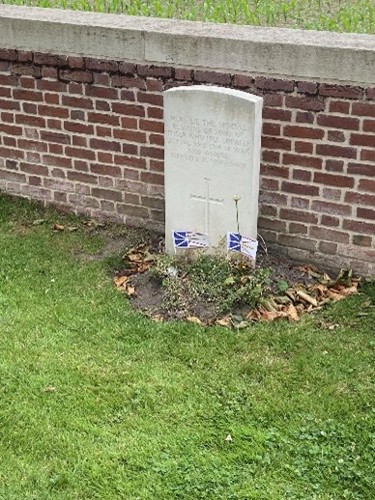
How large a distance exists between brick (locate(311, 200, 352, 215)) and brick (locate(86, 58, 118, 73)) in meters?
1.56

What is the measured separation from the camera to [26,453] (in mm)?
3311

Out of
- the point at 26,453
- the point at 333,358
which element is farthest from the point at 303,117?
the point at 26,453

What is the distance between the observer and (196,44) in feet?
14.6

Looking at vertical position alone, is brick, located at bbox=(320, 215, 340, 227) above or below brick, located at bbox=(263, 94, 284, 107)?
below

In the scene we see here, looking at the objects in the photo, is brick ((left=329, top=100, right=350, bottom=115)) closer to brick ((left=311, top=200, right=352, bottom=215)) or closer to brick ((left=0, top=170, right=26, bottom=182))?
brick ((left=311, top=200, right=352, bottom=215))

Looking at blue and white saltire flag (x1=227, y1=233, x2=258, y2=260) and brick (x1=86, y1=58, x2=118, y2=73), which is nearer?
blue and white saltire flag (x1=227, y1=233, x2=258, y2=260)

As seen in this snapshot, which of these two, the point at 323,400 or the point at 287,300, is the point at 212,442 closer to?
the point at 323,400

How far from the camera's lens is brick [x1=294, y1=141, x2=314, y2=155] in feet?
14.5

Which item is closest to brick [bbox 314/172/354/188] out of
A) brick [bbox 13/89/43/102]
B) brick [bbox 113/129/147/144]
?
brick [bbox 113/129/147/144]

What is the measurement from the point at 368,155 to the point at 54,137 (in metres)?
2.28

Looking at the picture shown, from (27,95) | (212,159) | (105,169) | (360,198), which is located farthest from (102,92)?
(360,198)

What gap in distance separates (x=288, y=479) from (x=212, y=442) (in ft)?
1.28

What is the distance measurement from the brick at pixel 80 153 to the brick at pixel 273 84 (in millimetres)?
1395

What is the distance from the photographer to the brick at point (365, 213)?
4406mm
